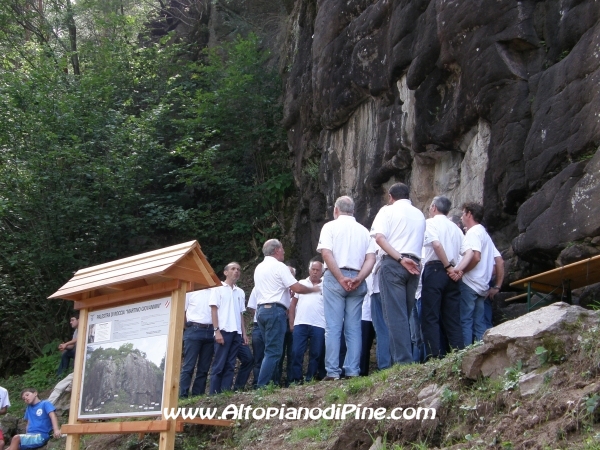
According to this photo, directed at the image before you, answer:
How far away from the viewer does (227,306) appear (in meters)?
10.0

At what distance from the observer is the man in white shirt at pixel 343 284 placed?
823 cm

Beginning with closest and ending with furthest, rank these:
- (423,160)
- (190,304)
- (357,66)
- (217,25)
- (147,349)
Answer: (147,349) → (190,304) → (423,160) → (357,66) → (217,25)

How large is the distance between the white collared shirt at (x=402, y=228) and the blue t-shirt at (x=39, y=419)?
17.2ft

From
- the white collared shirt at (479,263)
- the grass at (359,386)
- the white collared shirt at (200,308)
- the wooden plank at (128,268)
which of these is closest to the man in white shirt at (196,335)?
the white collared shirt at (200,308)

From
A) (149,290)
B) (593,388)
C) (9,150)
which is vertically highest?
(9,150)

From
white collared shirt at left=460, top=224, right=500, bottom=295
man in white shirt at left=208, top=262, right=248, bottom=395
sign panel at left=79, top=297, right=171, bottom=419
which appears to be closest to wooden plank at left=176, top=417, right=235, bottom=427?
sign panel at left=79, top=297, right=171, bottom=419

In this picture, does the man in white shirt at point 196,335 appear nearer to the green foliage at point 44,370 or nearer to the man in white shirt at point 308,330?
the man in white shirt at point 308,330

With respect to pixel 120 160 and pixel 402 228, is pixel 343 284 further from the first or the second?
pixel 120 160

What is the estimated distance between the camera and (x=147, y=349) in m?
6.77

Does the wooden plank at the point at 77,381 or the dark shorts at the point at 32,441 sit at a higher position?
the wooden plank at the point at 77,381

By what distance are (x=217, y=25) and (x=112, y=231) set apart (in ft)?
30.1

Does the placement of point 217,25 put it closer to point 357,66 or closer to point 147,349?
point 357,66

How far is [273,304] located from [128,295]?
8.07 ft

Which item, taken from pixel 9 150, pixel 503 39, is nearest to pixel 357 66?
pixel 503 39
